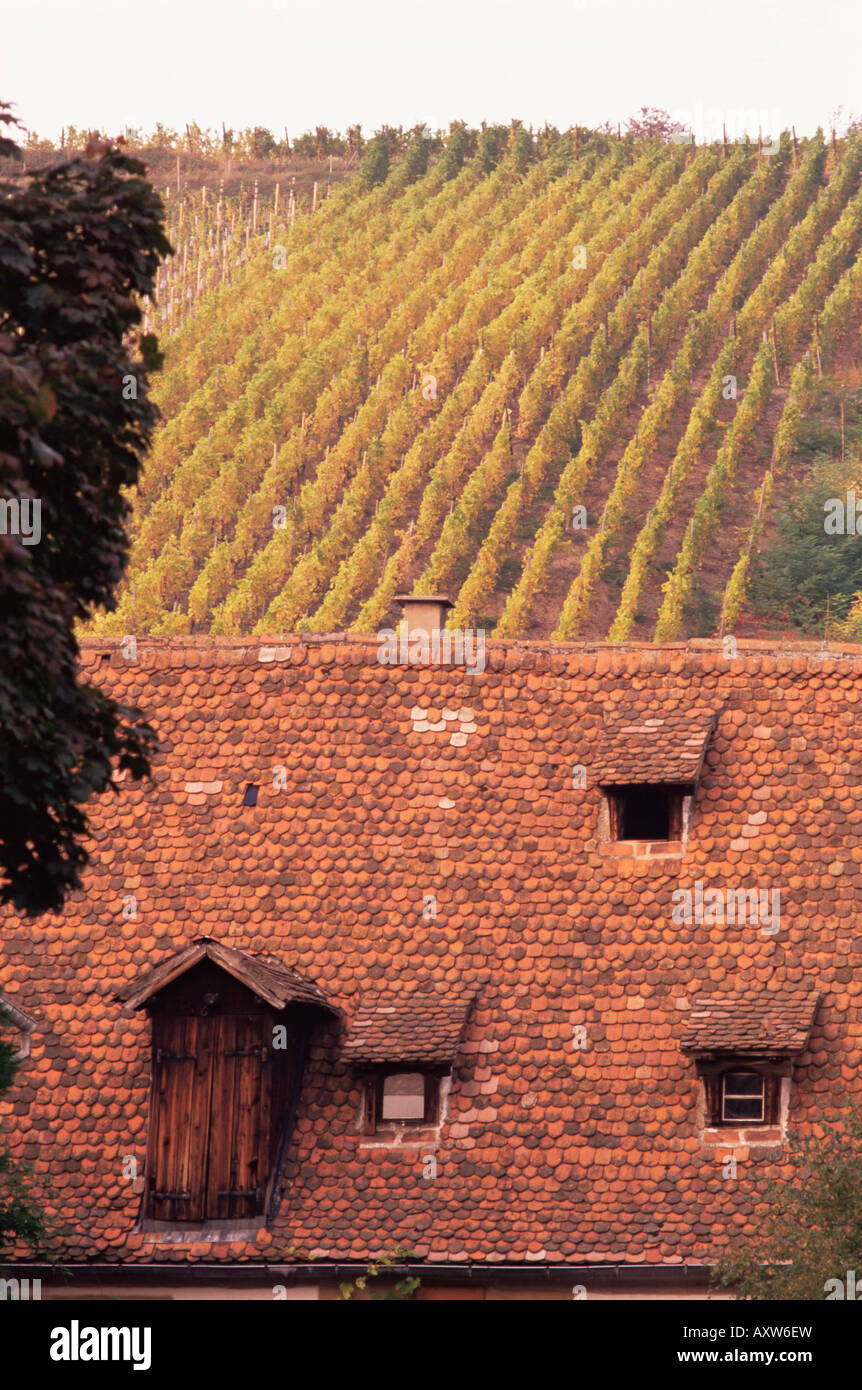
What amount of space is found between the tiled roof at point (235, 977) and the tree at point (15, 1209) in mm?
1599

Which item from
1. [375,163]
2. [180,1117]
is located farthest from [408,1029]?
[375,163]

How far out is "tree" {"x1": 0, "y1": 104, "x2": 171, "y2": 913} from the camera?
10070 mm

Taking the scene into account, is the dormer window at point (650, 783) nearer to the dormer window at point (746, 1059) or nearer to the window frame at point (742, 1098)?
the dormer window at point (746, 1059)

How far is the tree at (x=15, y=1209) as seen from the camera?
1221 centimetres

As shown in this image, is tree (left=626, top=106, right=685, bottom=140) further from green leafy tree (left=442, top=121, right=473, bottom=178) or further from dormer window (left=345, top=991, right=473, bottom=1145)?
dormer window (left=345, top=991, right=473, bottom=1145)

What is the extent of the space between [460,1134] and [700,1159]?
184 centimetres

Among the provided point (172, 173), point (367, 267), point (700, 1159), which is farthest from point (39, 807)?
point (172, 173)

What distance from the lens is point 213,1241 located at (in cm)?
1570

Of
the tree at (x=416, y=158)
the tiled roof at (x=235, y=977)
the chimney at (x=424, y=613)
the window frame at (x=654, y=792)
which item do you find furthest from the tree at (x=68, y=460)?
the tree at (x=416, y=158)

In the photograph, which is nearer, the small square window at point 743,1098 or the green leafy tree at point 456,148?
the small square window at point 743,1098

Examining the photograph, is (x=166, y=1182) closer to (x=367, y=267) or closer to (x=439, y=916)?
(x=439, y=916)

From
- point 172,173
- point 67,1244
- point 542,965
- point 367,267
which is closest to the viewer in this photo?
point 67,1244

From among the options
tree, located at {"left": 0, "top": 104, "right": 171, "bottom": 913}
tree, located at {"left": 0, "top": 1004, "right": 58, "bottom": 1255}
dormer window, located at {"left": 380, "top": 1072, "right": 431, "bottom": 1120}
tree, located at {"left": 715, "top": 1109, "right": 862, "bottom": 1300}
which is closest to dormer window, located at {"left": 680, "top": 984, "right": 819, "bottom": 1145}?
tree, located at {"left": 715, "top": 1109, "right": 862, "bottom": 1300}

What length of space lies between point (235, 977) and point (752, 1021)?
4.03 meters
